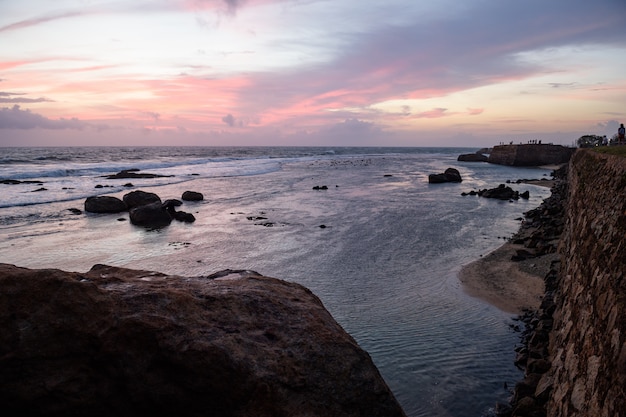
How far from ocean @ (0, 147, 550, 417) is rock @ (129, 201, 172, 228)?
0.53 metres

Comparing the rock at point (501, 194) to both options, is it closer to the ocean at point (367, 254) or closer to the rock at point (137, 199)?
the ocean at point (367, 254)

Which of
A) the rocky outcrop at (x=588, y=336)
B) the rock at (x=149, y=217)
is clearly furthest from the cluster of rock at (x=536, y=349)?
the rock at (x=149, y=217)

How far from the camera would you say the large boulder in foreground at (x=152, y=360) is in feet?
13.1

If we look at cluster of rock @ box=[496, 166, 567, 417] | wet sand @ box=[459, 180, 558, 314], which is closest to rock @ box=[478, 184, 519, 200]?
cluster of rock @ box=[496, 166, 567, 417]

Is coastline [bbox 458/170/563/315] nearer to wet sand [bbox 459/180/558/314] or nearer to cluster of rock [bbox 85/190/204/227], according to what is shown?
wet sand [bbox 459/180/558/314]

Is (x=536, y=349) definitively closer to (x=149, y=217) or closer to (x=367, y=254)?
(x=367, y=254)

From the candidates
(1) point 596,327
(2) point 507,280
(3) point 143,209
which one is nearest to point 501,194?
(2) point 507,280

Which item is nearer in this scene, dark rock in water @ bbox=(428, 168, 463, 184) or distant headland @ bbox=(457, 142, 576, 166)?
dark rock in water @ bbox=(428, 168, 463, 184)

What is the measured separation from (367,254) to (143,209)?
502 inches

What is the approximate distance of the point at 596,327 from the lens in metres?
5.34

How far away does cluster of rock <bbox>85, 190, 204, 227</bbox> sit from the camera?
73.9ft

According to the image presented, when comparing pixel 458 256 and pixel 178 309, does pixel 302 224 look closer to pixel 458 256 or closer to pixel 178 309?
pixel 458 256

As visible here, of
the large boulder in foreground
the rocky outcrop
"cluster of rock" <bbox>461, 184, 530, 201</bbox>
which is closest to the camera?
the large boulder in foreground

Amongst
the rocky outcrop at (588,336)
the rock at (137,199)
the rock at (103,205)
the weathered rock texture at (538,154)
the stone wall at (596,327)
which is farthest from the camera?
the weathered rock texture at (538,154)
